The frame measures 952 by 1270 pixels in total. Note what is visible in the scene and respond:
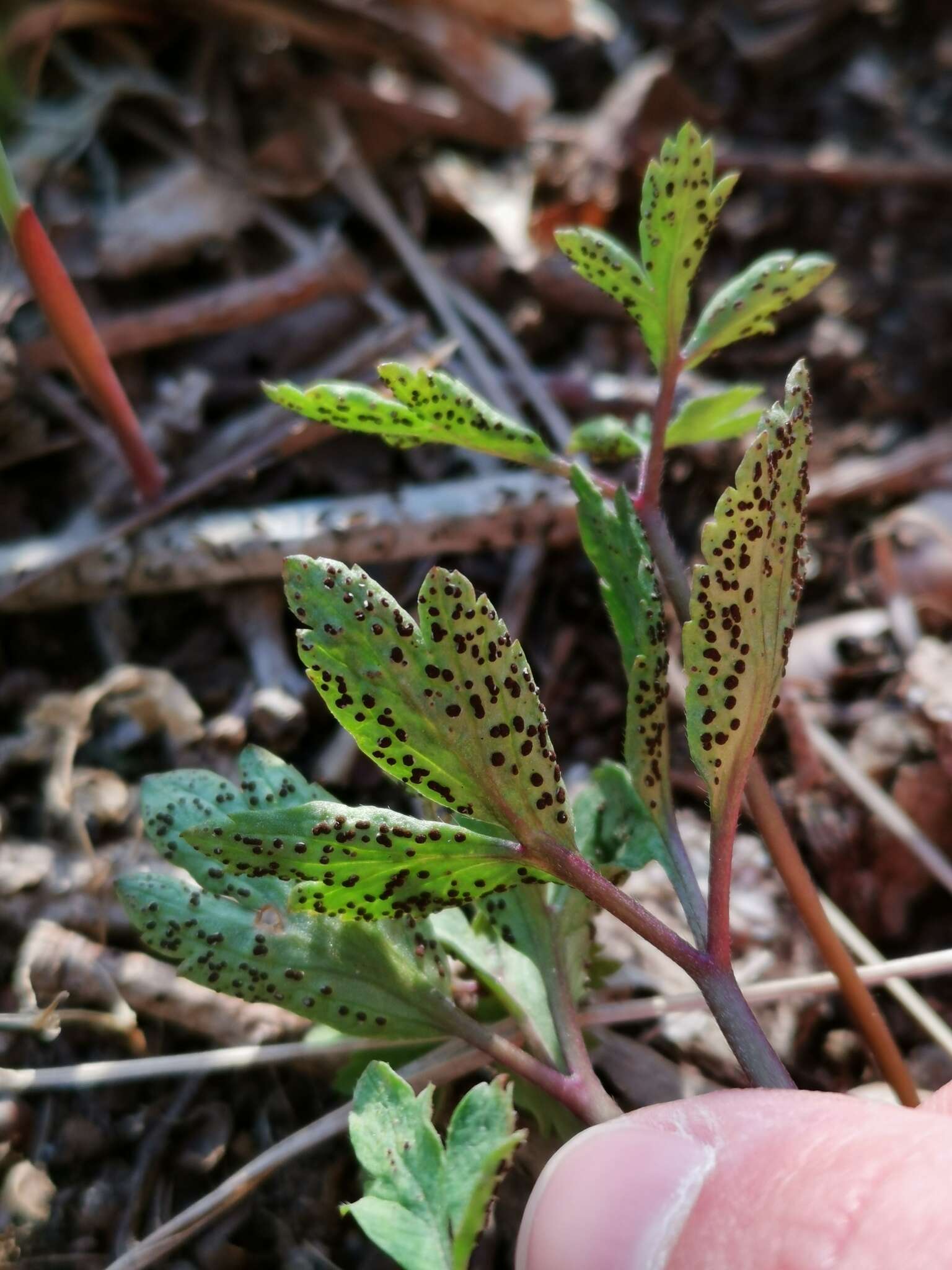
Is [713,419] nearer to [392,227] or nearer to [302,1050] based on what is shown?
[302,1050]

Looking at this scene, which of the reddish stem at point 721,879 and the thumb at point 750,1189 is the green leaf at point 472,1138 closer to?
the thumb at point 750,1189

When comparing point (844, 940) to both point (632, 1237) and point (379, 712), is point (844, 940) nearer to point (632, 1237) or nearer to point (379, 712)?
point (632, 1237)

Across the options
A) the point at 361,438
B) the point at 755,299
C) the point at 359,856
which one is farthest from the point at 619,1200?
the point at 361,438

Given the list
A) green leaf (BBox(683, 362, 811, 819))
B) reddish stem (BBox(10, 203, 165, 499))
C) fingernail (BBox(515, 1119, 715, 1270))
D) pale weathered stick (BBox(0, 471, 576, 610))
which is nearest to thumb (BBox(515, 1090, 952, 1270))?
fingernail (BBox(515, 1119, 715, 1270))

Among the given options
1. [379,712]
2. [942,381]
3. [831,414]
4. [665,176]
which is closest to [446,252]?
[831,414]

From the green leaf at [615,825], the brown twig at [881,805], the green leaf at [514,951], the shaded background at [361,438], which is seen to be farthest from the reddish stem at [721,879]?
the brown twig at [881,805]

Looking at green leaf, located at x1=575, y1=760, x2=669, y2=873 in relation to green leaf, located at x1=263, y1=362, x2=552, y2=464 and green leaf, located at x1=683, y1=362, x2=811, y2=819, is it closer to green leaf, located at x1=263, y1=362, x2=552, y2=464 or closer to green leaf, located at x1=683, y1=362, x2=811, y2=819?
green leaf, located at x1=683, y1=362, x2=811, y2=819
